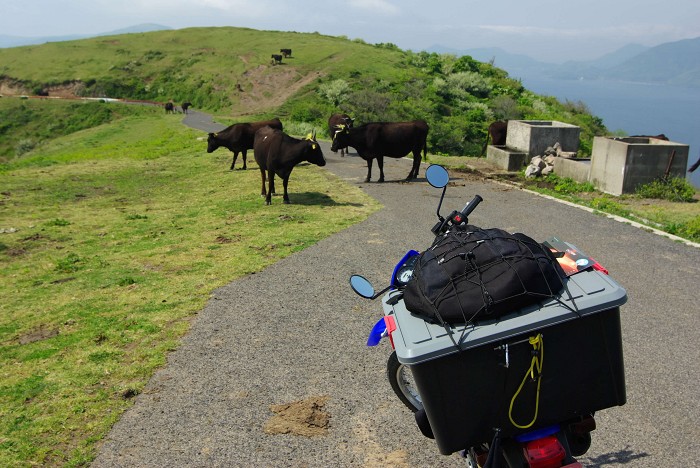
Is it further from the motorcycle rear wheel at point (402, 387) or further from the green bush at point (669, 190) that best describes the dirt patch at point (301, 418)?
the green bush at point (669, 190)

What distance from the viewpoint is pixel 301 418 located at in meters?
5.81

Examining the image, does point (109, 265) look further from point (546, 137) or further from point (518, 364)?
point (546, 137)

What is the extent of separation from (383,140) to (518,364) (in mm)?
17933

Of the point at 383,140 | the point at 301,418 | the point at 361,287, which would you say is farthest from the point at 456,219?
the point at 383,140

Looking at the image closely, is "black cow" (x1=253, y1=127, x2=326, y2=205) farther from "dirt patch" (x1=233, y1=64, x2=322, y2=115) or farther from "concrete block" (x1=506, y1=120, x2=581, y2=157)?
"dirt patch" (x1=233, y1=64, x2=322, y2=115)

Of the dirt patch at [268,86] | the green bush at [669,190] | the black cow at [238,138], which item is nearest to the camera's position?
the green bush at [669,190]

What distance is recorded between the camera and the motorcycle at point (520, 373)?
3.59 meters

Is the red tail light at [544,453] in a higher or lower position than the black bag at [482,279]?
lower

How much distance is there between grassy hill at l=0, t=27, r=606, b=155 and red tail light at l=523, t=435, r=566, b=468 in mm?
Result: 34537

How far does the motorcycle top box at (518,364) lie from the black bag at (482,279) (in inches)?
3.3

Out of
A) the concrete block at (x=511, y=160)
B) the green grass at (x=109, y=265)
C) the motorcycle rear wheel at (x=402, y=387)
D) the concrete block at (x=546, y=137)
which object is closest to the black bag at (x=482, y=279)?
the motorcycle rear wheel at (x=402, y=387)

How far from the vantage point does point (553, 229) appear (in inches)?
535

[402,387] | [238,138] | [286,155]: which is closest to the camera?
[402,387]

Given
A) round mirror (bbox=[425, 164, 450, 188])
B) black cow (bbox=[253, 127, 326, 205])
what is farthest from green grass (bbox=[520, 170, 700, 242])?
round mirror (bbox=[425, 164, 450, 188])
